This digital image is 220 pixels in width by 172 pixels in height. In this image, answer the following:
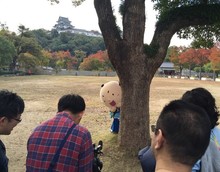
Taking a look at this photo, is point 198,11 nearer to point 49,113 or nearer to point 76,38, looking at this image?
point 49,113

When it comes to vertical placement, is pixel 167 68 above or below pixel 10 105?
below

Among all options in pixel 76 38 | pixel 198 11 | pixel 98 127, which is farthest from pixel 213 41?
pixel 76 38

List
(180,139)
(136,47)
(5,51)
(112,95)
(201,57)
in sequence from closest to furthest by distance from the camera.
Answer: (180,139), (136,47), (112,95), (5,51), (201,57)

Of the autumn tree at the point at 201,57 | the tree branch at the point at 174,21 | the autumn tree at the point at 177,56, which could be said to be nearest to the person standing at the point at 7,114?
the tree branch at the point at 174,21

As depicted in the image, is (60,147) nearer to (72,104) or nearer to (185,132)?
(72,104)

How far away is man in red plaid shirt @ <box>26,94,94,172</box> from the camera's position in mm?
2328

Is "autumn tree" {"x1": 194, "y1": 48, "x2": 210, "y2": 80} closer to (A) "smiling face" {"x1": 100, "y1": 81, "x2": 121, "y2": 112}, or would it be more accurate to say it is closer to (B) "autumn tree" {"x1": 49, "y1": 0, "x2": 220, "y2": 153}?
(A) "smiling face" {"x1": 100, "y1": 81, "x2": 121, "y2": 112}

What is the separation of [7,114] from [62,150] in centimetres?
49

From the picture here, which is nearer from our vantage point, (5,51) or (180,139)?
(180,139)

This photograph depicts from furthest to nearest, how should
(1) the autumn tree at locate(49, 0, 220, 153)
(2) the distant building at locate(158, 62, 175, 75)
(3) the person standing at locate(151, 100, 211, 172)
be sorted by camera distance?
(2) the distant building at locate(158, 62, 175, 75) → (1) the autumn tree at locate(49, 0, 220, 153) → (3) the person standing at locate(151, 100, 211, 172)

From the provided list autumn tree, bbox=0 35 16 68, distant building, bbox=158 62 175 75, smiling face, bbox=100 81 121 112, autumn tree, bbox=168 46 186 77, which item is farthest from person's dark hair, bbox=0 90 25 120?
distant building, bbox=158 62 175 75

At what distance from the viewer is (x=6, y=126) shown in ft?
7.58

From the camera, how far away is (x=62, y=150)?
2330 mm

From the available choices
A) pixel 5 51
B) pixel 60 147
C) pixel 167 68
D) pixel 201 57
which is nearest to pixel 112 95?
pixel 60 147
